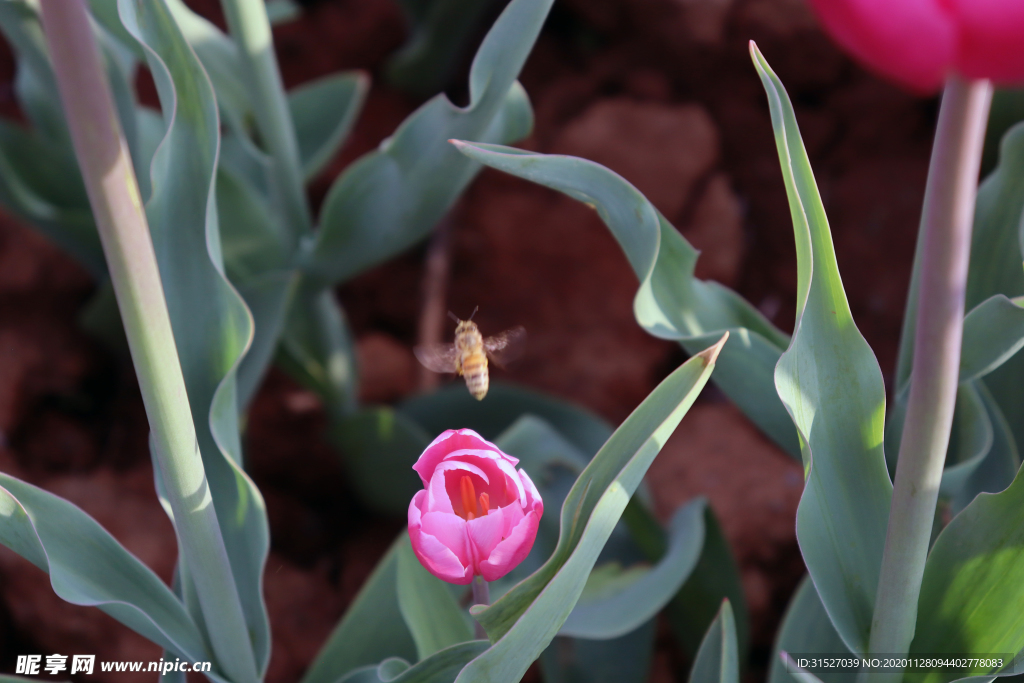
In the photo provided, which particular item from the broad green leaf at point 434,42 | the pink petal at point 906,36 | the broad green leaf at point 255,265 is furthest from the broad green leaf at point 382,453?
the pink petal at point 906,36

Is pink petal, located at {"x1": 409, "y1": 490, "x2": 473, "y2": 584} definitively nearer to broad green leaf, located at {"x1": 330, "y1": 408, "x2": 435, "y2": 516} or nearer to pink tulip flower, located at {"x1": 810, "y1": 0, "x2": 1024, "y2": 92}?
pink tulip flower, located at {"x1": 810, "y1": 0, "x2": 1024, "y2": 92}

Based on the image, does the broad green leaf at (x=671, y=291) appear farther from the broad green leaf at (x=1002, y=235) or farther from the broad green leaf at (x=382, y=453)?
the broad green leaf at (x=382, y=453)

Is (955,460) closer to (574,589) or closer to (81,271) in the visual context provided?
(574,589)

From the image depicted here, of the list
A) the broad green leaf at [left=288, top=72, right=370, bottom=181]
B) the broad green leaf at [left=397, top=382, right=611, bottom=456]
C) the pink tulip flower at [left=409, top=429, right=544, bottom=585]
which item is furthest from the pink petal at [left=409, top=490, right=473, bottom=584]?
the broad green leaf at [left=288, top=72, right=370, bottom=181]

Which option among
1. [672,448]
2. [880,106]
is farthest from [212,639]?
[880,106]

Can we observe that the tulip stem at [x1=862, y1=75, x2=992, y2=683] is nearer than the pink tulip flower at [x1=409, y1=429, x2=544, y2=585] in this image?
Yes

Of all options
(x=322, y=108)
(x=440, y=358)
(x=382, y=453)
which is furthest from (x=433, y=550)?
(x=322, y=108)

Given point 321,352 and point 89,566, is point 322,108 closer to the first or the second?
point 321,352
